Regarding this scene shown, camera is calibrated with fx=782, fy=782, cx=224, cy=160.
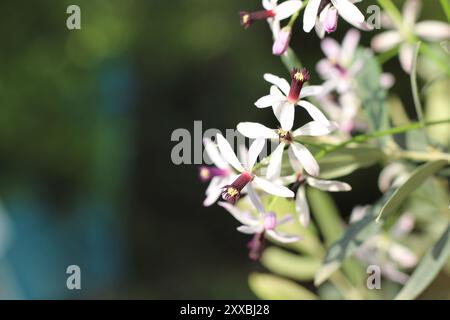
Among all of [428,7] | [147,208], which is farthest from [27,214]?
[428,7]

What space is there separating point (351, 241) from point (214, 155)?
0.13 metres

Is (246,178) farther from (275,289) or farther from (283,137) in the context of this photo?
(275,289)

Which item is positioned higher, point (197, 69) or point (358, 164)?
point (197, 69)

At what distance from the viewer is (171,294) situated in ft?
10.5

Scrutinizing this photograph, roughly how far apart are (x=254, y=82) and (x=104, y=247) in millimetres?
964

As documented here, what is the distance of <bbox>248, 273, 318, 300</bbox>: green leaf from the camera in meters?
0.68

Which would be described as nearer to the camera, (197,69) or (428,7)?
(428,7)

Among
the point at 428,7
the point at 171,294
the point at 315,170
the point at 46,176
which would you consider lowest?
the point at 171,294

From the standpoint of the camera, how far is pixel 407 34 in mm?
681

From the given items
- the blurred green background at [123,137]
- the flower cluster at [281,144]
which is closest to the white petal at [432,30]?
the flower cluster at [281,144]

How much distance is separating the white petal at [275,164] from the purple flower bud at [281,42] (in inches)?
2.4
